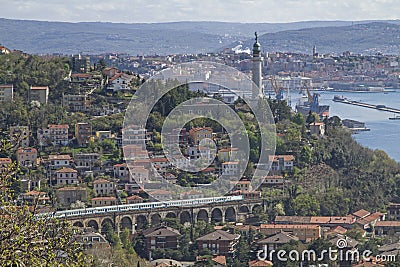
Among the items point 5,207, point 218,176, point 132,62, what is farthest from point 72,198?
point 132,62

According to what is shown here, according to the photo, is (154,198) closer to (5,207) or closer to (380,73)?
(5,207)

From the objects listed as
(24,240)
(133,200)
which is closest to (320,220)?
(133,200)

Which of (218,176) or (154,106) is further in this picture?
(154,106)

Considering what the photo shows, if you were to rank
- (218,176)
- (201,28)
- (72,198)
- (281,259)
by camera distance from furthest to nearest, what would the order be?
(201,28) < (218,176) < (72,198) < (281,259)

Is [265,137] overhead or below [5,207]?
below

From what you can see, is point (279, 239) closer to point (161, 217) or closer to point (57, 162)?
point (161, 217)

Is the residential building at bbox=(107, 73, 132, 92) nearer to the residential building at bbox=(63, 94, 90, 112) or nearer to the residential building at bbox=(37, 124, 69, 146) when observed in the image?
the residential building at bbox=(63, 94, 90, 112)

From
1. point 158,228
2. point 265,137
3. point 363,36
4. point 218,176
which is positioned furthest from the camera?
point 363,36
